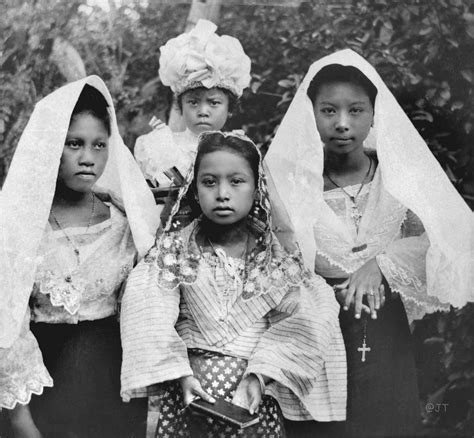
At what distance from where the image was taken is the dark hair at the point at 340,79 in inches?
87.1

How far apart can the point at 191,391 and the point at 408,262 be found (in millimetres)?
697

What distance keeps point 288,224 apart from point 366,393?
1.66ft

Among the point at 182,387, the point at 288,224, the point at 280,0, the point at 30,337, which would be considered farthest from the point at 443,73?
the point at 30,337

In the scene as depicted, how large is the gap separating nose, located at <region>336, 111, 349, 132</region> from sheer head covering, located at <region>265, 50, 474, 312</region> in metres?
0.06

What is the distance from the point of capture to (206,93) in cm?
230

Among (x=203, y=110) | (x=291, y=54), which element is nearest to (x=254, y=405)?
(x=203, y=110)

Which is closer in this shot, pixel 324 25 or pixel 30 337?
pixel 30 337

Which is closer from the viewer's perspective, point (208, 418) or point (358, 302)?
point (208, 418)

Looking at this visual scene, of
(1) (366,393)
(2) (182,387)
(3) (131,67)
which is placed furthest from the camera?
(3) (131,67)

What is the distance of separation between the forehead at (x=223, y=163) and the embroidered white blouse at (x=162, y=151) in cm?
28

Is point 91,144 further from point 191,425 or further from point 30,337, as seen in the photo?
point 191,425

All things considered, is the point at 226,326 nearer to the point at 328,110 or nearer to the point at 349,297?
the point at 349,297

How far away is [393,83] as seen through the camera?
2.31m

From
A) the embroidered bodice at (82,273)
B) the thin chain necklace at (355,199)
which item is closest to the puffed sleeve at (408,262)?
the thin chain necklace at (355,199)
